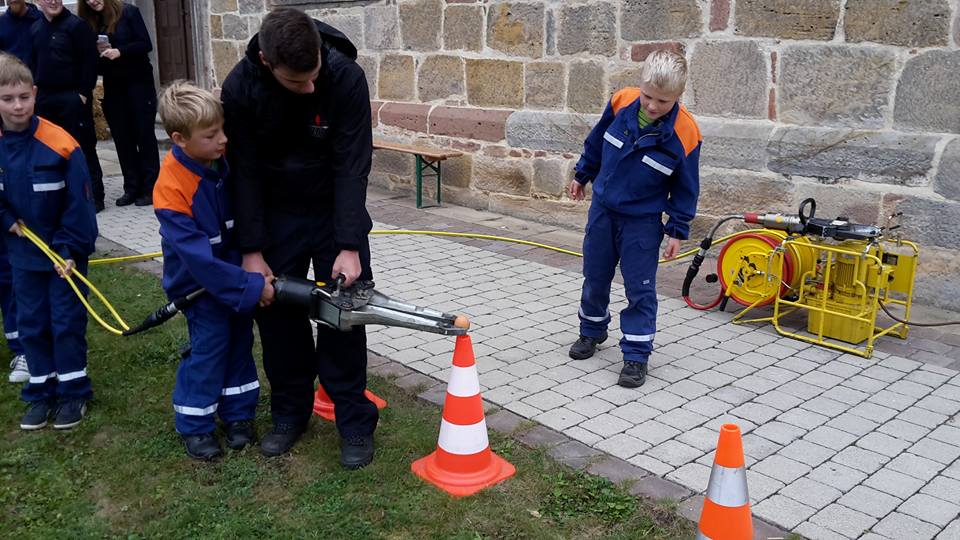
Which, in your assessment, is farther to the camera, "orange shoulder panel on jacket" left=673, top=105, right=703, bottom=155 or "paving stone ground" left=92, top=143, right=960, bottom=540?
"orange shoulder panel on jacket" left=673, top=105, right=703, bottom=155

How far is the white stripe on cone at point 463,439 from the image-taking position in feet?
11.3

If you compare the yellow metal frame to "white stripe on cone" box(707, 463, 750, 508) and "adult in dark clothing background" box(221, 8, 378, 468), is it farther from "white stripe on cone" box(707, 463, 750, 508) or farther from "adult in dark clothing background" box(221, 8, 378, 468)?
"adult in dark clothing background" box(221, 8, 378, 468)

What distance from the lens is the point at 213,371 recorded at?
3.58 m

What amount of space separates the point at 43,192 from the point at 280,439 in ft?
4.86

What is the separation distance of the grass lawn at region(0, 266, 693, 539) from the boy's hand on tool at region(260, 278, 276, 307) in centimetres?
70

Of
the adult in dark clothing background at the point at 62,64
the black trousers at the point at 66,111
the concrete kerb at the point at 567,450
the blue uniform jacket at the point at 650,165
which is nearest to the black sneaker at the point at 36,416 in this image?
the concrete kerb at the point at 567,450

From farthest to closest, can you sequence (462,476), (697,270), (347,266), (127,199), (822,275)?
(127,199)
(697,270)
(822,275)
(462,476)
(347,266)

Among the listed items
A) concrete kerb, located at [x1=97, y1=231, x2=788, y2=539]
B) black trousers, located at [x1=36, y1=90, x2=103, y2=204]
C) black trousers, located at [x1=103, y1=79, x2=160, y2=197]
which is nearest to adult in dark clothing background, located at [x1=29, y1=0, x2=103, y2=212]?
black trousers, located at [x1=36, y1=90, x2=103, y2=204]

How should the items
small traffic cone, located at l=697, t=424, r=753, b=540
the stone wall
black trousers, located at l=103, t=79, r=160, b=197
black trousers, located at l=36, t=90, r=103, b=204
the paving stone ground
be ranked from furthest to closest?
black trousers, located at l=103, t=79, r=160, b=197, black trousers, located at l=36, t=90, r=103, b=204, the stone wall, the paving stone ground, small traffic cone, located at l=697, t=424, r=753, b=540

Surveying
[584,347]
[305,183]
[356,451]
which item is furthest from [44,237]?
[584,347]

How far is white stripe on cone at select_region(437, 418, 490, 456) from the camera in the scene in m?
3.44

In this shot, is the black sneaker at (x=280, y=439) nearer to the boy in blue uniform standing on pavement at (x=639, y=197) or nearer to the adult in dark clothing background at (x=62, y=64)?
the boy in blue uniform standing on pavement at (x=639, y=197)

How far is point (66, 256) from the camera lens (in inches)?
152

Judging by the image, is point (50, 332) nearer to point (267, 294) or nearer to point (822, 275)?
point (267, 294)
